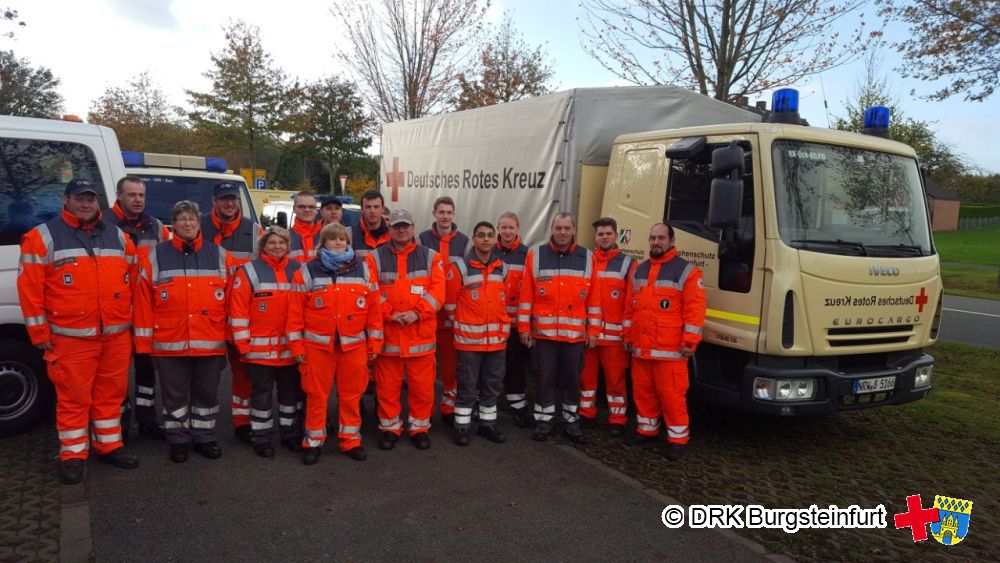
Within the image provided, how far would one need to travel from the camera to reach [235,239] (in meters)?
5.54

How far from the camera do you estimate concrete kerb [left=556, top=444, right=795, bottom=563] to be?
372 cm

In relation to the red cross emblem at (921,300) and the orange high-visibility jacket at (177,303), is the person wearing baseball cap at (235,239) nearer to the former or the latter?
the orange high-visibility jacket at (177,303)

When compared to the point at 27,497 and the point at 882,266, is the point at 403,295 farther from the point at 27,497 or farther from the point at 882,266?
the point at 882,266

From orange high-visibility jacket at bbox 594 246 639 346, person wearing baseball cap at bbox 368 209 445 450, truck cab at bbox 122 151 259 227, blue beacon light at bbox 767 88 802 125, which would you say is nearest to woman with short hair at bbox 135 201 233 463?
person wearing baseball cap at bbox 368 209 445 450

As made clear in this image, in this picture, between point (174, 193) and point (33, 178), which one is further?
point (174, 193)

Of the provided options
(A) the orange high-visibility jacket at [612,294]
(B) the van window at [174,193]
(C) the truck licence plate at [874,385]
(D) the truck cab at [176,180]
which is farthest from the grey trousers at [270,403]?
(C) the truck licence plate at [874,385]

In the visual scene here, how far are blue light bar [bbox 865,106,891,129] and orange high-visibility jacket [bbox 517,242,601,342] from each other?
2664 mm

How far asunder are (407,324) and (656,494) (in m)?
2.14

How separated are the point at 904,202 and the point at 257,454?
17.5 feet

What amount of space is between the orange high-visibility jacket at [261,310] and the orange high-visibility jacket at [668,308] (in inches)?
103

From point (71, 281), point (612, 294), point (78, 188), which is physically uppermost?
point (78, 188)

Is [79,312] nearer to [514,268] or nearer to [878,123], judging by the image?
[514,268]

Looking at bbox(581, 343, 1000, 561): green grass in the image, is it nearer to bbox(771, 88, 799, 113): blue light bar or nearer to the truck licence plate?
the truck licence plate

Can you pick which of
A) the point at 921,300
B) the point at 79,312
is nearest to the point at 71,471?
the point at 79,312
